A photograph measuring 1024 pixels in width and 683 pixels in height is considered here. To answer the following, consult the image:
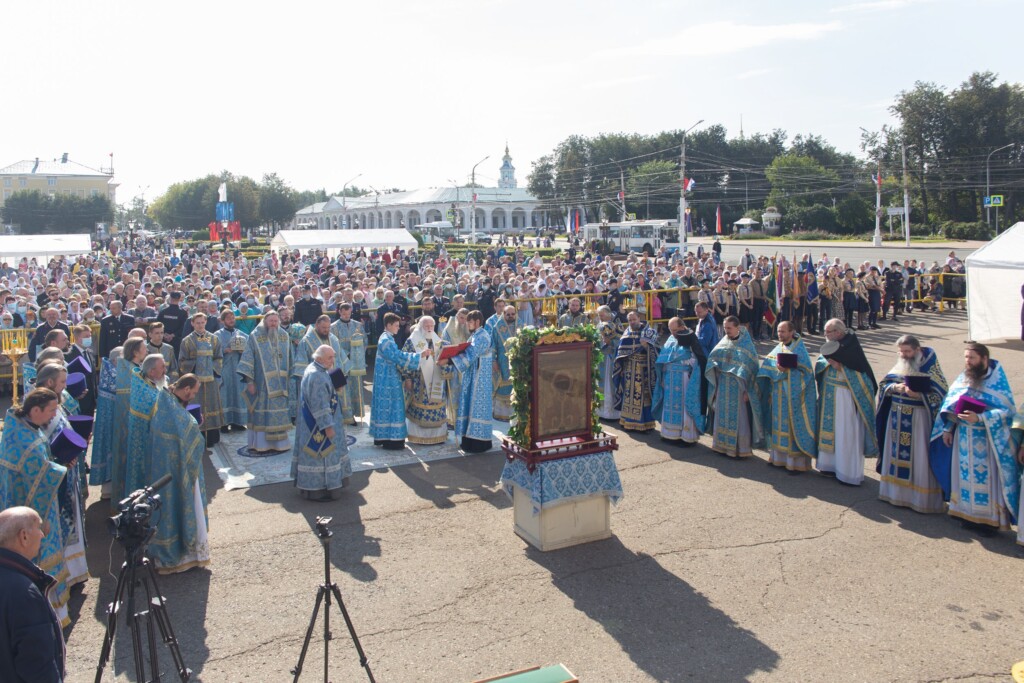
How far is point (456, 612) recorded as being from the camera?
6.00 m

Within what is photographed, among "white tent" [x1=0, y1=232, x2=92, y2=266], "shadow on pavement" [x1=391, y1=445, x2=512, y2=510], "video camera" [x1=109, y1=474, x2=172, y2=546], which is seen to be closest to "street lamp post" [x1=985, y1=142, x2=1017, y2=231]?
"white tent" [x1=0, y1=232, x2=92, y2=266]

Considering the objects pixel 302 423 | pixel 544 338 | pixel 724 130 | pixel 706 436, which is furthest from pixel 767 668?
pixel 724 130

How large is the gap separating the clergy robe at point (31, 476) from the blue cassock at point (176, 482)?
40.7 inches

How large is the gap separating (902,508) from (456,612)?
479 centimetres

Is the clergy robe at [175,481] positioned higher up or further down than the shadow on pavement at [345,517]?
higher up

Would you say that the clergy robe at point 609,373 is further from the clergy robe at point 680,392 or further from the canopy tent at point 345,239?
the canopy tent at point 345,239

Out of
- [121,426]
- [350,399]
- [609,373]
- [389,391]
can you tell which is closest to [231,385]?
[350,399]

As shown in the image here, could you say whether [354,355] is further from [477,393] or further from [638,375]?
[638,375]

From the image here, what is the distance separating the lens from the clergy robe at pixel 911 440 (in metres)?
7.84

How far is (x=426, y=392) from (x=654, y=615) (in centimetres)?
503

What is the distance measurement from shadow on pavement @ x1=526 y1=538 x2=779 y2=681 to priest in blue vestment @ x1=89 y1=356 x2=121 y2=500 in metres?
4.33

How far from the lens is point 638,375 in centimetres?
1099

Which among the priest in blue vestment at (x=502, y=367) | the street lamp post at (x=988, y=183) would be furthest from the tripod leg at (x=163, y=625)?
the street lamp post at (x=988, y=183)

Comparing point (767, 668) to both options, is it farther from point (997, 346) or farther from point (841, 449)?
point (997, 346)
